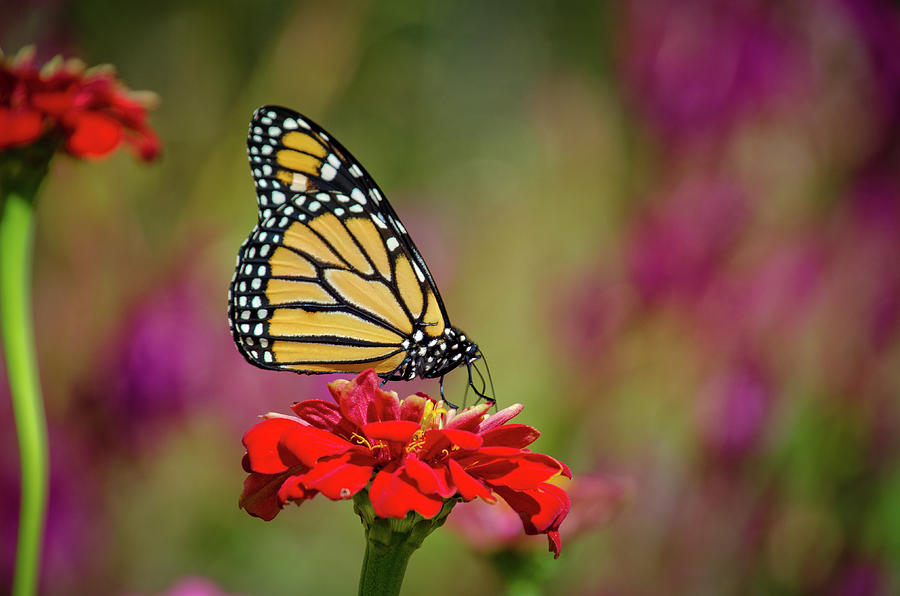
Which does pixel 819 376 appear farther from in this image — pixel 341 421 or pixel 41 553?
pixel 41 553

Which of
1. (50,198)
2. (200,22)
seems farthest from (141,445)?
(200,22)

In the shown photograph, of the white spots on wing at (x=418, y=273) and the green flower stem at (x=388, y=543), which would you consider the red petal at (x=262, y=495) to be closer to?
the green flower stem at (x=388, y=543)

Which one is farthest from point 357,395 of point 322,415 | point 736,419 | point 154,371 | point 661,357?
point 661,357

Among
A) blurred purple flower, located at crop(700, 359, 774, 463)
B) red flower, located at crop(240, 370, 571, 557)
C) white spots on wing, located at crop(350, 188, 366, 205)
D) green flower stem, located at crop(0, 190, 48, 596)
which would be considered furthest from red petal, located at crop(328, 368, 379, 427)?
blurred purple flower, located at crop(700, 359, 774, 463)

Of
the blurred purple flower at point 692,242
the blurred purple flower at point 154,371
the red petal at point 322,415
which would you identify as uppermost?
the blurred purple flower at point 692,242

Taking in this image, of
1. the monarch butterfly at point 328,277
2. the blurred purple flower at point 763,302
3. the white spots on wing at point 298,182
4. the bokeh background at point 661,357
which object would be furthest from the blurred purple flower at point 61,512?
the blurred purple flower at point 763,302

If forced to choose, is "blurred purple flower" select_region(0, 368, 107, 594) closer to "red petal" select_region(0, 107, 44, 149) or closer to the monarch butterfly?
the monarch butterfly

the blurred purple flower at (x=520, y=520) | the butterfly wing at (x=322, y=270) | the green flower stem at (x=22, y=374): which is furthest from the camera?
the butterfly wing at (x=322, y=270)
